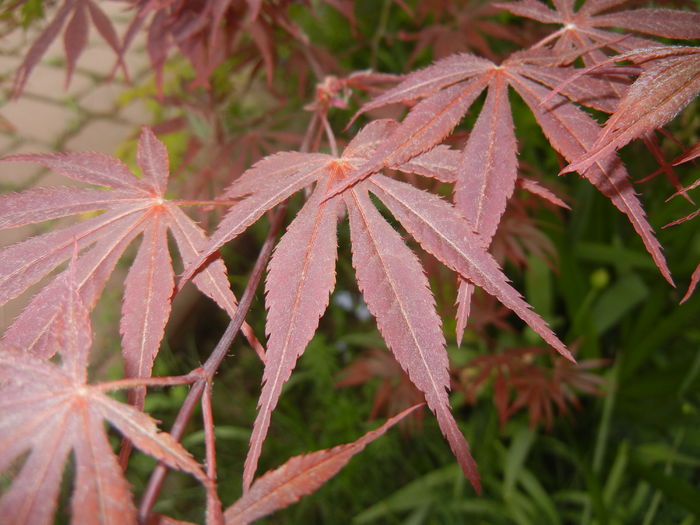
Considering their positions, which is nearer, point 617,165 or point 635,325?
point 617,165

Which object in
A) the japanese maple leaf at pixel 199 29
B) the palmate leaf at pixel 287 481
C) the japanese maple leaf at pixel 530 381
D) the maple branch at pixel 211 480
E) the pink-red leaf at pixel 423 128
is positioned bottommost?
the japanese maple leaf at pixel 530 381

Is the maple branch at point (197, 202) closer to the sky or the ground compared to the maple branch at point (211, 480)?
closer to the sky

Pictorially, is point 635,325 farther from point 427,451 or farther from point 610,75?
point 610,75

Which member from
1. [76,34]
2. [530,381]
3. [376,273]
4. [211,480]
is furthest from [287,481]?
[530,381]

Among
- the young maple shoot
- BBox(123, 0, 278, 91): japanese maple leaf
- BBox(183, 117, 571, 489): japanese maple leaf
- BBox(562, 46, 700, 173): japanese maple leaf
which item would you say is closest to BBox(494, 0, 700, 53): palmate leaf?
the young maple shoot

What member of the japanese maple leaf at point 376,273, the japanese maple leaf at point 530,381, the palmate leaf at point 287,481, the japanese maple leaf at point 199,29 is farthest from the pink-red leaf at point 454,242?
the japanese maple leaf at point 530,381

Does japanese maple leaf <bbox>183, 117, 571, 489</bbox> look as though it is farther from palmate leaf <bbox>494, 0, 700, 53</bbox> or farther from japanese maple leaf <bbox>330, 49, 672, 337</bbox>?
palmate leaf <bbox>494, 0, 700, 53</bbox>

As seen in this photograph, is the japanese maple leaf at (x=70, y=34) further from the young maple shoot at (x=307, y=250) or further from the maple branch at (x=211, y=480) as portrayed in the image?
the maple branch at (x=211, y=480)

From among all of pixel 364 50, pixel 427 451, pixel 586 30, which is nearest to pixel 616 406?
pixel 427 451

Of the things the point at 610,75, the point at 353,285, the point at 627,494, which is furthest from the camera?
the point at 353,285
